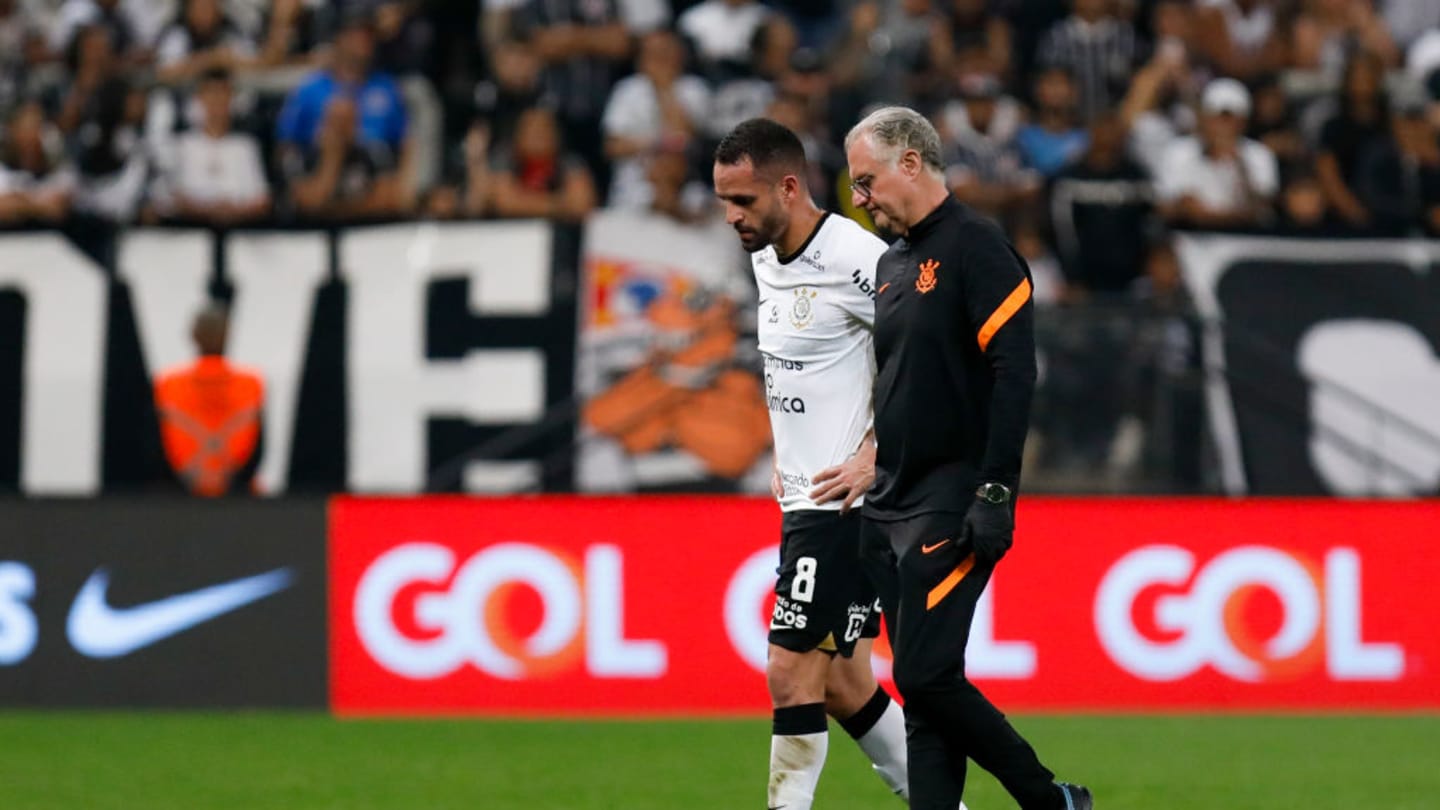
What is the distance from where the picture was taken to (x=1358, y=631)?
1205 cm

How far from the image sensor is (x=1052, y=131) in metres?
15.3

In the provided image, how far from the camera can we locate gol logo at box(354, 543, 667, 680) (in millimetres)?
12125

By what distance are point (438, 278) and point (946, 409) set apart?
787 centimetres

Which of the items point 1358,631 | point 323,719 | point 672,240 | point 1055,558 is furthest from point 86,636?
Result: point 1358,631

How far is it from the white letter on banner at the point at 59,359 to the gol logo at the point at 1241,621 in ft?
20.9

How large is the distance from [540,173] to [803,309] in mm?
7843

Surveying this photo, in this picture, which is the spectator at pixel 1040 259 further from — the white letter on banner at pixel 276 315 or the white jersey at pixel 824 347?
the white jersey at pixel 824 347

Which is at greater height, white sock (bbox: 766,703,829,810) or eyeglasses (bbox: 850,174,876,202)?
eyeglasses (bbox: 850,174,876,202)

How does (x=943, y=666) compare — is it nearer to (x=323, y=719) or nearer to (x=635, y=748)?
(x=635, y=748)

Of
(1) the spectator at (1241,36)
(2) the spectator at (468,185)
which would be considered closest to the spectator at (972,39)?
(1) the spectator at (1241,36)

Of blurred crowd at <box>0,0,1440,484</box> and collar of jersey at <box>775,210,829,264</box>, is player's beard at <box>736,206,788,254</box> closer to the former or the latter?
collar of jersey at <box>775,210,829,264</box>

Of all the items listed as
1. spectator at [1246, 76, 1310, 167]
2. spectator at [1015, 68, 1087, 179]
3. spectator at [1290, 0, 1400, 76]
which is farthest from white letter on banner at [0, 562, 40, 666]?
spectator at [1290, 0, 1400, 76]

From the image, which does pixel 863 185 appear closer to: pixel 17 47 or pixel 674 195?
pixel 674 195

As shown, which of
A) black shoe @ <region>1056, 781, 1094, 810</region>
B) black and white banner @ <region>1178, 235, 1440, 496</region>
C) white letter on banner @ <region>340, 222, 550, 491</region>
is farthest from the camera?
white letter on banner @ <region>340, 222, 550, 491</region>
